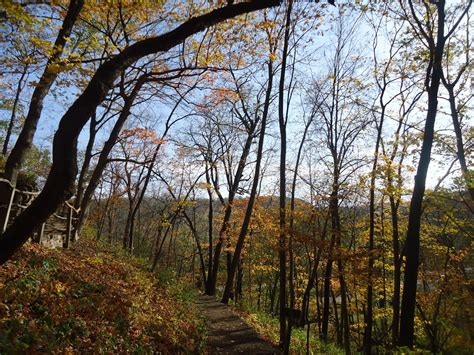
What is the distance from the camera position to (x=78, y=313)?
5367 mm

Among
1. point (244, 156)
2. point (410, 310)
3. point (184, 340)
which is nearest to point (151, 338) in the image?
point (184, 340)

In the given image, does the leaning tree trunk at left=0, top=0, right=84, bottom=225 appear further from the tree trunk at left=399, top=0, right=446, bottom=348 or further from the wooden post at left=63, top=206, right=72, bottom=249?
the tree trunk at left=399, top=0, right=446, bottom=348

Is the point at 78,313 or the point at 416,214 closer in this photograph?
the point at 78,313

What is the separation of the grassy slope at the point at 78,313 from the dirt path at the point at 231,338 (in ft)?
2.06

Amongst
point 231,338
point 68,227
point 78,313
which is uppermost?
point 68,227

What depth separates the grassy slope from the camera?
4.20 metres

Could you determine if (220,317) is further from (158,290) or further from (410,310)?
(410,310)

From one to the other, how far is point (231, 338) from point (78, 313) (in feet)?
17.1

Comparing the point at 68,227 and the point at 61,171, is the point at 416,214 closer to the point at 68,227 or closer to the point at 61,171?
the point at 61,171

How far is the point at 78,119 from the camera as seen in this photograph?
3.63 m

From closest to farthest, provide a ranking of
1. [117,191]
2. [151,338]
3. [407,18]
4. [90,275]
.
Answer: [151,338] → [90,275] → [407,18] → [117,191]

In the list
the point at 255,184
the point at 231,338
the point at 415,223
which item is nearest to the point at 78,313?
the point at 231,338

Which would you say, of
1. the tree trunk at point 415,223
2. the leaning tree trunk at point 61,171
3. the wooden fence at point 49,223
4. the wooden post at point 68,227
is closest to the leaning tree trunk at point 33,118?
the wooden fence at point 49,223

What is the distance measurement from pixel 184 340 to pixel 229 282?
7755mm
